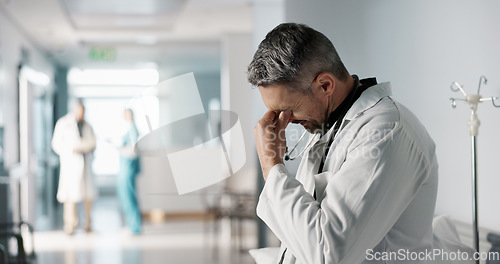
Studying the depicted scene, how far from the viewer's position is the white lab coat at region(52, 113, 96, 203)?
659 centimetres

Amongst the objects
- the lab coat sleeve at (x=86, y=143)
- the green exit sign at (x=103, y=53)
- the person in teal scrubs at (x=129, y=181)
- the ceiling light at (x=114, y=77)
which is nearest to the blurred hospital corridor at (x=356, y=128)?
the person in teal scrubs at (x=129, y=181)

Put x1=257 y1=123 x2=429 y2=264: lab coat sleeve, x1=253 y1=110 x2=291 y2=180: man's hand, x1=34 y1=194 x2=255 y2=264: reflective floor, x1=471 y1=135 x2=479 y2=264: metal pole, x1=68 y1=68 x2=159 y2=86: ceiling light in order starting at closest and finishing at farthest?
x1=257 y1=123 x2=429 y2=264: lab coat sleeve → x1=253 y1=110 x2=291 y2=180: man's hand → x1=471 y1=135 x2=479 y2=264: metal pole → x1=34 y1=194 x2=255 y2=264: reflective floor → x1=68 y1=68 x2=159 y2=86: ceiling light

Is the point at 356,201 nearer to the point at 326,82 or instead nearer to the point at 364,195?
the point at 364,195

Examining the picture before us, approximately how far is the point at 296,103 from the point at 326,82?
2.6 inches

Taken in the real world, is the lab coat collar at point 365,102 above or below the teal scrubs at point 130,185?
above

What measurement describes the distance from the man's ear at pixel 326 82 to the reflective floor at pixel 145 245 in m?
3.99

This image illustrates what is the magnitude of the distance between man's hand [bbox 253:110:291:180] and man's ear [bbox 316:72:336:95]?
78 mm

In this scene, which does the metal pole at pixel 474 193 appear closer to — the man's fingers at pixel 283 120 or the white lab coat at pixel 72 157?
the man's fingers at pixel 283 120

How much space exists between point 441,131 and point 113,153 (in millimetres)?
12037

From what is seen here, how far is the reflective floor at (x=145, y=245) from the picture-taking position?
5.01 meters

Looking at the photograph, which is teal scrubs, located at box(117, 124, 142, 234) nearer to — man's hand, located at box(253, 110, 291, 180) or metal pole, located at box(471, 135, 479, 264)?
metal pole, located at box(471, 135, 479, 264)

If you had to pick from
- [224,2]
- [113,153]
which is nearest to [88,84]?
[113,153]

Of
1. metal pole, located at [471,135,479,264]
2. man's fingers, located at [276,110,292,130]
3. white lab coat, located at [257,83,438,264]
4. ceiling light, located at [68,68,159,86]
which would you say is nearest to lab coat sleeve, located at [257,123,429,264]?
white lab coat, located at [257,83,438,264]

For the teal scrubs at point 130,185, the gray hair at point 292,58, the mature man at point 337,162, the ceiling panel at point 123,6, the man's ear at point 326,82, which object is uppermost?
the ceiling panel at point 123,6
